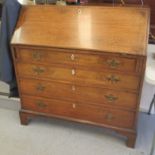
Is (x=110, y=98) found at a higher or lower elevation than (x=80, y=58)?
lower

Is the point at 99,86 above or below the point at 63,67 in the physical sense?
below

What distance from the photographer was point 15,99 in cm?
223

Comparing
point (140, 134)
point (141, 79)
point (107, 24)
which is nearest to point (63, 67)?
point (107, 24)

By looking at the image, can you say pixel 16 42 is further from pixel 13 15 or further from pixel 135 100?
pixel 135 100

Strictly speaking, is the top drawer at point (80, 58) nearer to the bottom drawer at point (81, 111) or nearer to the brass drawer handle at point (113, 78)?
the brass drawer handle at point (113, 78)

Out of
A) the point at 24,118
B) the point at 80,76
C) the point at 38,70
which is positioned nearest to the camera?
the point at 80,76

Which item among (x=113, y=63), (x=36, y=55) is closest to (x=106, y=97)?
(x=113, y=63)

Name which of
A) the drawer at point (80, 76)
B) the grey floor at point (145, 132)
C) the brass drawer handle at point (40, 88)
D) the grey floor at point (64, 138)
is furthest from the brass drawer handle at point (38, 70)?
the grey floor at point (145, 132)

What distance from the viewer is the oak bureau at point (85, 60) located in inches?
62.2

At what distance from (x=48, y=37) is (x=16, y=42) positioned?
25 centimetres

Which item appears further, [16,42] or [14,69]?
[14,69]

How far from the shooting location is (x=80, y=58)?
1.65 meters

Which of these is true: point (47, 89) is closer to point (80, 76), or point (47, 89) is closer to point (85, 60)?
point (80, 76)

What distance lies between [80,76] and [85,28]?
35 centimetres
